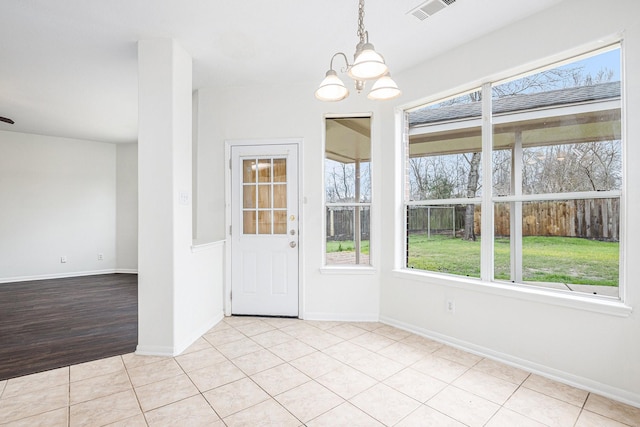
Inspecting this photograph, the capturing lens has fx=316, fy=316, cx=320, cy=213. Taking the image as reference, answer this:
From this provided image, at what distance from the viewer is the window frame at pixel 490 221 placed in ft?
7.24

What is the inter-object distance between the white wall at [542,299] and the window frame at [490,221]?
0.03 meters

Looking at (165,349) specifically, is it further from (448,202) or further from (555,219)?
(555,219)

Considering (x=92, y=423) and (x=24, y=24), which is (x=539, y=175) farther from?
(x=24, y=24)

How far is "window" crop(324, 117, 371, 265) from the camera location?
3.83 metres

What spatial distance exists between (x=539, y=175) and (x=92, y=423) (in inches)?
144

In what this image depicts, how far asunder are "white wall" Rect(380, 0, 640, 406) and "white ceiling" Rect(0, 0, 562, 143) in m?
0.17

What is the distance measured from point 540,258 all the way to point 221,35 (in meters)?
3.37

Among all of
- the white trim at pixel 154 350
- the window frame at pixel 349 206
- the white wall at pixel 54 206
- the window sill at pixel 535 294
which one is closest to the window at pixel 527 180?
the window sill at pixel 535 294

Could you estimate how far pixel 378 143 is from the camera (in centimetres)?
374

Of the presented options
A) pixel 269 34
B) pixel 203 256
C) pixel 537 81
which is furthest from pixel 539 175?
pixel 203 256

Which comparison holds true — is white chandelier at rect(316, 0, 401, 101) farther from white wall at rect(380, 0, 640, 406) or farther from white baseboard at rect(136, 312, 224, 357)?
white baseboard at rect(136, 312, 224, 357)

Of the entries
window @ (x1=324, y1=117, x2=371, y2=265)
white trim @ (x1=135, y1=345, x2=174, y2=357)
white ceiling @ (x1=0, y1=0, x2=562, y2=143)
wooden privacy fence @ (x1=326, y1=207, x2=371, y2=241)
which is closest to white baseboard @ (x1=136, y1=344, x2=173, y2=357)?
white trim @ (x1=135, y1=345, x2=174, y2=357)

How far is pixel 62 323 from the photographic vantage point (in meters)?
3.72

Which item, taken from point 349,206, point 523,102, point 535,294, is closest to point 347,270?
point 349,206
